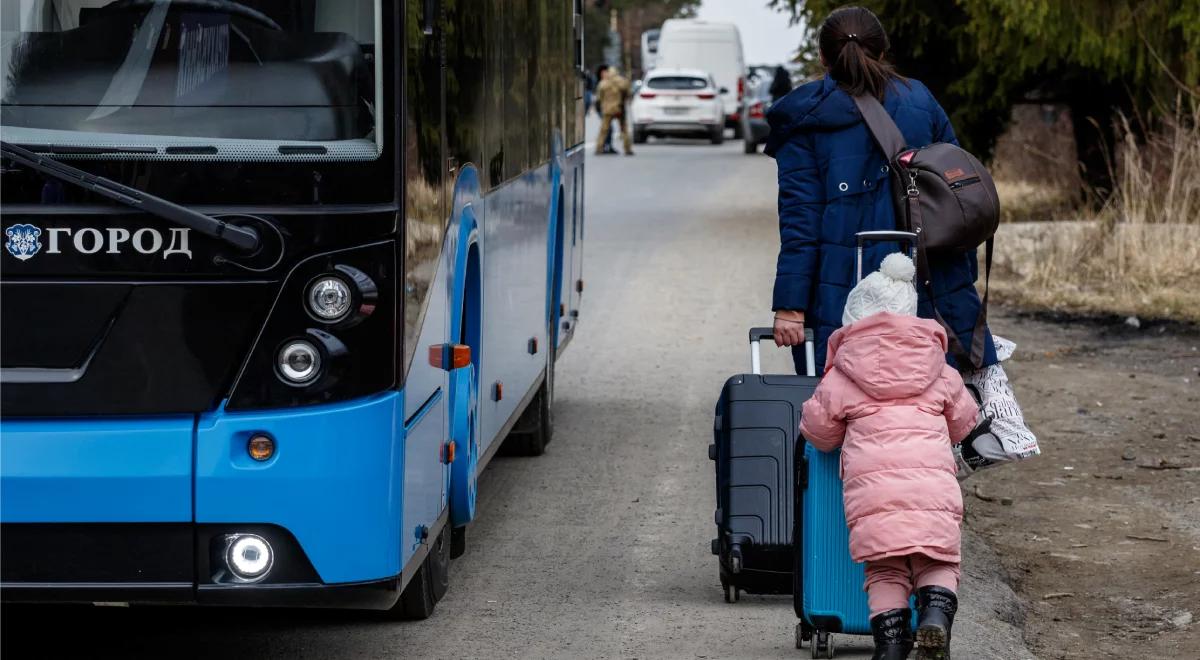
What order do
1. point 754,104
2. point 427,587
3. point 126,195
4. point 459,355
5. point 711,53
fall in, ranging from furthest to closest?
point 711,53
point 754,104
point 427,587
point 459,355
point 126,195

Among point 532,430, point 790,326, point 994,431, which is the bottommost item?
point 532,430

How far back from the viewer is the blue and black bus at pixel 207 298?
4488 mm

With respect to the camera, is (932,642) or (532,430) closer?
(932,642)

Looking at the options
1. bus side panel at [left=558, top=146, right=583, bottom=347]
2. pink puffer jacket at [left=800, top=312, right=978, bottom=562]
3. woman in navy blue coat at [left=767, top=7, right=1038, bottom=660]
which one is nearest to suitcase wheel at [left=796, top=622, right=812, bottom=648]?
pink puffer jacket at [left=800, top=312, right=978, bottom=562]

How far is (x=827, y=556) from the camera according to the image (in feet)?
16.9

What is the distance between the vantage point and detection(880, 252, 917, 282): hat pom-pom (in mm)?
4992

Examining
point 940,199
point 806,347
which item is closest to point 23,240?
point 806,347

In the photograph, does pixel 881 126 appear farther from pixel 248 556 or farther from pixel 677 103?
pixel 677 103

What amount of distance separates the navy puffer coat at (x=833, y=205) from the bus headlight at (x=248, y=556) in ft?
5.83

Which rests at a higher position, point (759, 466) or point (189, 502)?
point (189, 502)

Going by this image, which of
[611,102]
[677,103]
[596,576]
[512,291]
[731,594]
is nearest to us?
[731,594]

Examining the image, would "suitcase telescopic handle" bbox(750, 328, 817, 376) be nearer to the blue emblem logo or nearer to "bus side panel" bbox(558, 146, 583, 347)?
the blue emblem logo

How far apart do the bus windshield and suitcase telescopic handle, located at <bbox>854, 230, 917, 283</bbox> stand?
1491mm

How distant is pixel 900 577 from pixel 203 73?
2191mm
